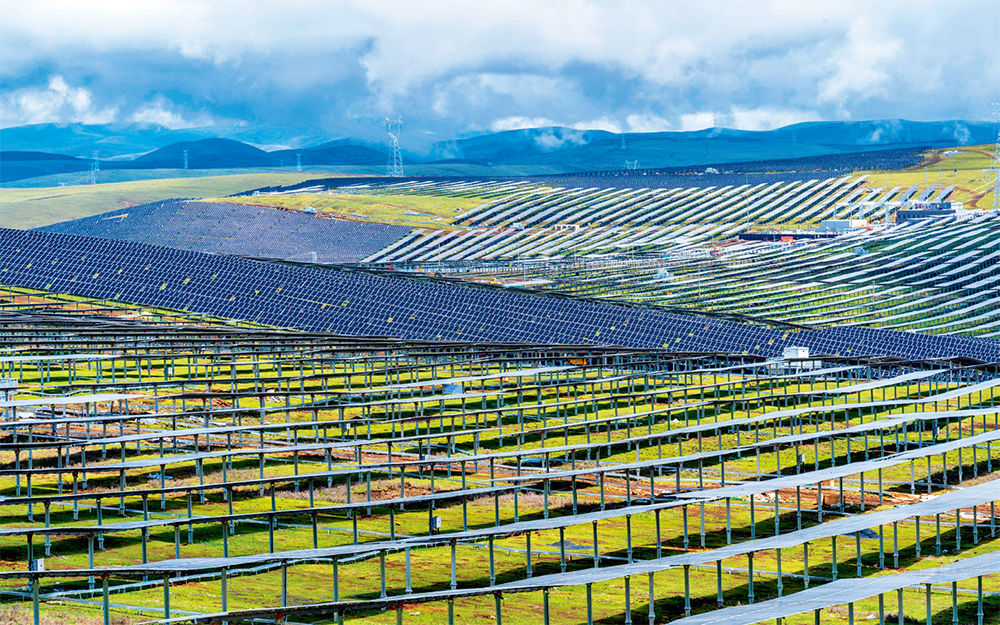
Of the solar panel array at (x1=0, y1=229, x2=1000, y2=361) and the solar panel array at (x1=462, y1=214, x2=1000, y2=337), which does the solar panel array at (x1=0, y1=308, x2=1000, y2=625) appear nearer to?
the solar panel array at (x1=0, y1=229, x2=1000, y2=361)

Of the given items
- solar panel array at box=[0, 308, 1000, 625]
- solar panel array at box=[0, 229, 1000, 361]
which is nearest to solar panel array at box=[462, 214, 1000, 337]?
solar panel array at box=[0, 229, 1000, 361]

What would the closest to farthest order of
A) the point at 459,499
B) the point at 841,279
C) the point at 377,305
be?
the point at 459,499, the point at 377,305, the point at 841,279

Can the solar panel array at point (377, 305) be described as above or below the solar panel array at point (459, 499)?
above

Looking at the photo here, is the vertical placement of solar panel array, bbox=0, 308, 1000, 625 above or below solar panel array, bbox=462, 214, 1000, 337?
below

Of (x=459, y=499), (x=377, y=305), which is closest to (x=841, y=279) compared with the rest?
(x=377, y=305)

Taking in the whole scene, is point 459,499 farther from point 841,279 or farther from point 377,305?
point 841,279

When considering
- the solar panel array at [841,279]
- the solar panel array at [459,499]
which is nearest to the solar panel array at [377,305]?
the solar panel array at [459,499]

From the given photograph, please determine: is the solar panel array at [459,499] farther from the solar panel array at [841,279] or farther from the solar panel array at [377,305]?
the solar panel array at [841,279]

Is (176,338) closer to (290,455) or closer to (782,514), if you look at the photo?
(290,455)

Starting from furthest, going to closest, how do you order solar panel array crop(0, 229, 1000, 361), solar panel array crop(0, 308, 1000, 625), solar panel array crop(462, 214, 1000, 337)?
solar panel array crop(462, 214, 1000, 337), solar panel array crop(0, 229, 1000, 361), solar panel array crop(0, 308, 1000, 625)
